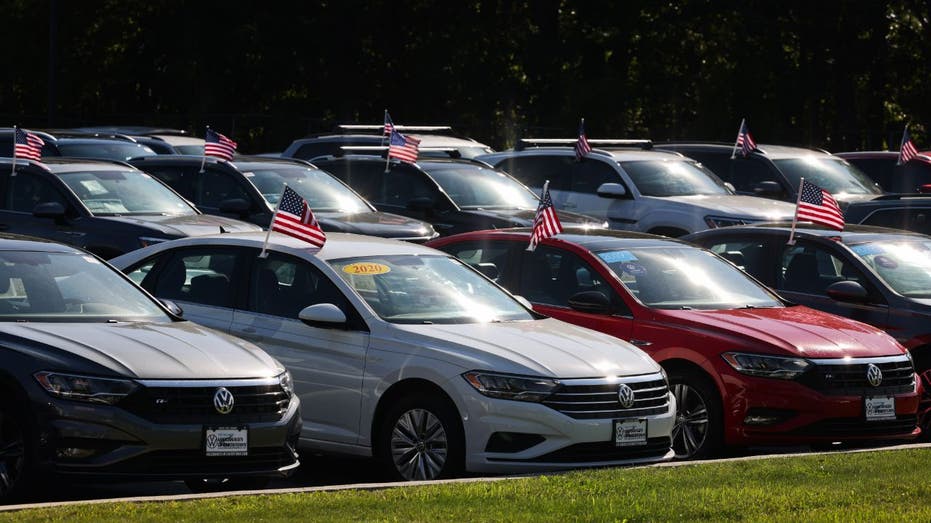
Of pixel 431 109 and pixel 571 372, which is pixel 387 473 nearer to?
pixel 571 372

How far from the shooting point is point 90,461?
9469mm

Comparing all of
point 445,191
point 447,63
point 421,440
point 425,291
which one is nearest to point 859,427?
point 425,291

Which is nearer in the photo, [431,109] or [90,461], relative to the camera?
[90,461]

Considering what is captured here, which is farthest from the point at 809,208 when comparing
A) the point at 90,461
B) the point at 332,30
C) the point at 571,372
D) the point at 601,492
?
the point at 332,30

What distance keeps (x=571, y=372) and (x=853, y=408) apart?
256cm

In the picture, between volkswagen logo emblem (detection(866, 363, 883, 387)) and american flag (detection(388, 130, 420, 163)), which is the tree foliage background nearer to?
american flag (detection(388, 130, 420, 163))

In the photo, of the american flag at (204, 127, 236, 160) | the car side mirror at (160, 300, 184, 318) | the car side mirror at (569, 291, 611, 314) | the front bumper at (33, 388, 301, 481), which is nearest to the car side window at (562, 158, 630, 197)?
the american flag at (204, 127, 236, 160)

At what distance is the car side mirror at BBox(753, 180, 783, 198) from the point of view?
2456 centimetres

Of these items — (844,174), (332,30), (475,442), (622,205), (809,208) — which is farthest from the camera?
(332,30)

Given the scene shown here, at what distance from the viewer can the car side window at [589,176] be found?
2395 cm

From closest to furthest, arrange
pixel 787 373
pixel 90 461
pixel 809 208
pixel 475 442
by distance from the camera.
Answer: pixel 90 461
pixel 475 442
pixel 787 373
pixel 809 208

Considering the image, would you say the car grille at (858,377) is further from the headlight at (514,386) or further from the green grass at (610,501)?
the headlight at (514,386)

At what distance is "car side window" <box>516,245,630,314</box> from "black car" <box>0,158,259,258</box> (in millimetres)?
4827

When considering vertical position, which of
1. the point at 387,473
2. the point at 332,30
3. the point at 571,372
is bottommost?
the point at 387,473
